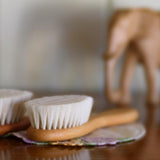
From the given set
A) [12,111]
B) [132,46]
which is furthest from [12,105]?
[132,46]

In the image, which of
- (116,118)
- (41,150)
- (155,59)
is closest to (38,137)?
(41,150)

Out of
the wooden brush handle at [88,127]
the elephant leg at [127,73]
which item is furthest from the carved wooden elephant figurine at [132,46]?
the wooden brush handle at [88,127]

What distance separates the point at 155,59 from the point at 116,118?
0.23 m

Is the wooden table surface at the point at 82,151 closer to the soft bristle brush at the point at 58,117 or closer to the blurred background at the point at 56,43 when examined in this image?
the soft bristle brush at the point at 58,117

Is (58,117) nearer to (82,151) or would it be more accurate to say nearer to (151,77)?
(82,151)

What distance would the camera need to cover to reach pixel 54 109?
31cm

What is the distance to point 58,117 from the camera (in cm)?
32

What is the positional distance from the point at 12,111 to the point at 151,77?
334 millimetres

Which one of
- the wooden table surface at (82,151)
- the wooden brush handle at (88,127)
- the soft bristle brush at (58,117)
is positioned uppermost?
the soft bristle brush at (58,117)

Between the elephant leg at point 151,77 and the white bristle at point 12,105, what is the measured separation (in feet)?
0.99

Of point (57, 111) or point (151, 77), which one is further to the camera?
point (151, 77)

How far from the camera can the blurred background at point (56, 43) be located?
2.30 feet

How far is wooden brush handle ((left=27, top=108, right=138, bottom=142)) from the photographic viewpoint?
0.32 m

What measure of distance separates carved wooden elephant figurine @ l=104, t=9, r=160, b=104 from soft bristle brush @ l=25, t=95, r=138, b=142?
0.23 meters
